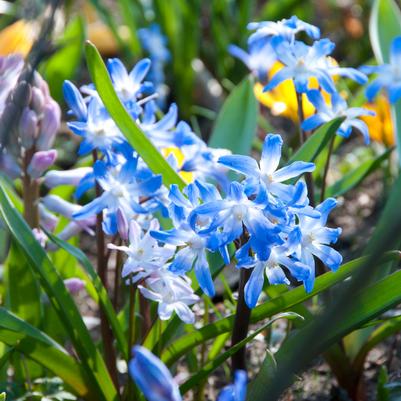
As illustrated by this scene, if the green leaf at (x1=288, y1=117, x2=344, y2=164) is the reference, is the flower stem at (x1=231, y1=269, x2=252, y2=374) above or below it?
below

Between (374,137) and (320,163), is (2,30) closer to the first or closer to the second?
(374,137)

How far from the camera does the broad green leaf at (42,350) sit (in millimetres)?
1347

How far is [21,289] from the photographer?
161 centimetres

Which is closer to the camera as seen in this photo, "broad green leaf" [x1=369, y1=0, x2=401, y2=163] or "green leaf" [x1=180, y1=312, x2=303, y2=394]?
"green leaf" [x1=180, y1=312, x2=303, y2=394]

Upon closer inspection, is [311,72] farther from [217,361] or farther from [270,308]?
[217,361]

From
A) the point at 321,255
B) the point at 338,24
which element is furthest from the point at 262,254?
the point at 338,24

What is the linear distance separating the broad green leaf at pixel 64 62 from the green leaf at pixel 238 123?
980 mm

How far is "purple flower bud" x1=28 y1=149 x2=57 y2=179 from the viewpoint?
1492 mm

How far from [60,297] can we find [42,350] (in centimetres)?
9

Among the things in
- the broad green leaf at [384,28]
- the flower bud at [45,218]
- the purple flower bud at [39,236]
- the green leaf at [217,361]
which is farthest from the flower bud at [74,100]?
the broad green leaf at [384,28]

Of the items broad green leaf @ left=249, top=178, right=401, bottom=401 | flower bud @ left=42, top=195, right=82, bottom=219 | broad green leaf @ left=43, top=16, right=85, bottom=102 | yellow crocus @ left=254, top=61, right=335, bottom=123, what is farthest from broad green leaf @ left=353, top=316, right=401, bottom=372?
broad green leaf @ left=43, top=16, right=85, bottom=102

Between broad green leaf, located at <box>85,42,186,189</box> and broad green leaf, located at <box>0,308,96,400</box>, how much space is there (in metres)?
0.35

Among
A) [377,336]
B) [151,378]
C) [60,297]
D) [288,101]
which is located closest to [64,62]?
[288,101]

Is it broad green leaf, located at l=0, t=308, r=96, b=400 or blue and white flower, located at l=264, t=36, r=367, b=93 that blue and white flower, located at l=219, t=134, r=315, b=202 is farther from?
broad green leaf, located at l=0, t=308, r=96, b=400
